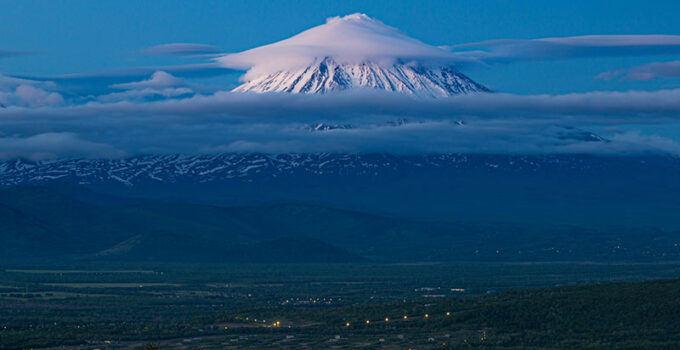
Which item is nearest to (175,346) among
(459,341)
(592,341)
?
(459,341)

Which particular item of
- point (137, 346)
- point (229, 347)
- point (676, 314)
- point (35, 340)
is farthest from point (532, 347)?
point (35, 340)

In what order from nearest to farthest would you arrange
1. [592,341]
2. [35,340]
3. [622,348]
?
[622,348], [592,341], [35,340]

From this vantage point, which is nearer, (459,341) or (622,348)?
(622,348)

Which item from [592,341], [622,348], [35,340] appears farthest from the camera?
[35,340]

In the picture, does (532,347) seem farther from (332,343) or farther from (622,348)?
(332,343)

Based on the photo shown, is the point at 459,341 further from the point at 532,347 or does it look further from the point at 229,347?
the point at 229,347

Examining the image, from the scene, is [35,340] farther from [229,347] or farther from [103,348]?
[229,347]

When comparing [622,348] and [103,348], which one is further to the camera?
[103,348]
